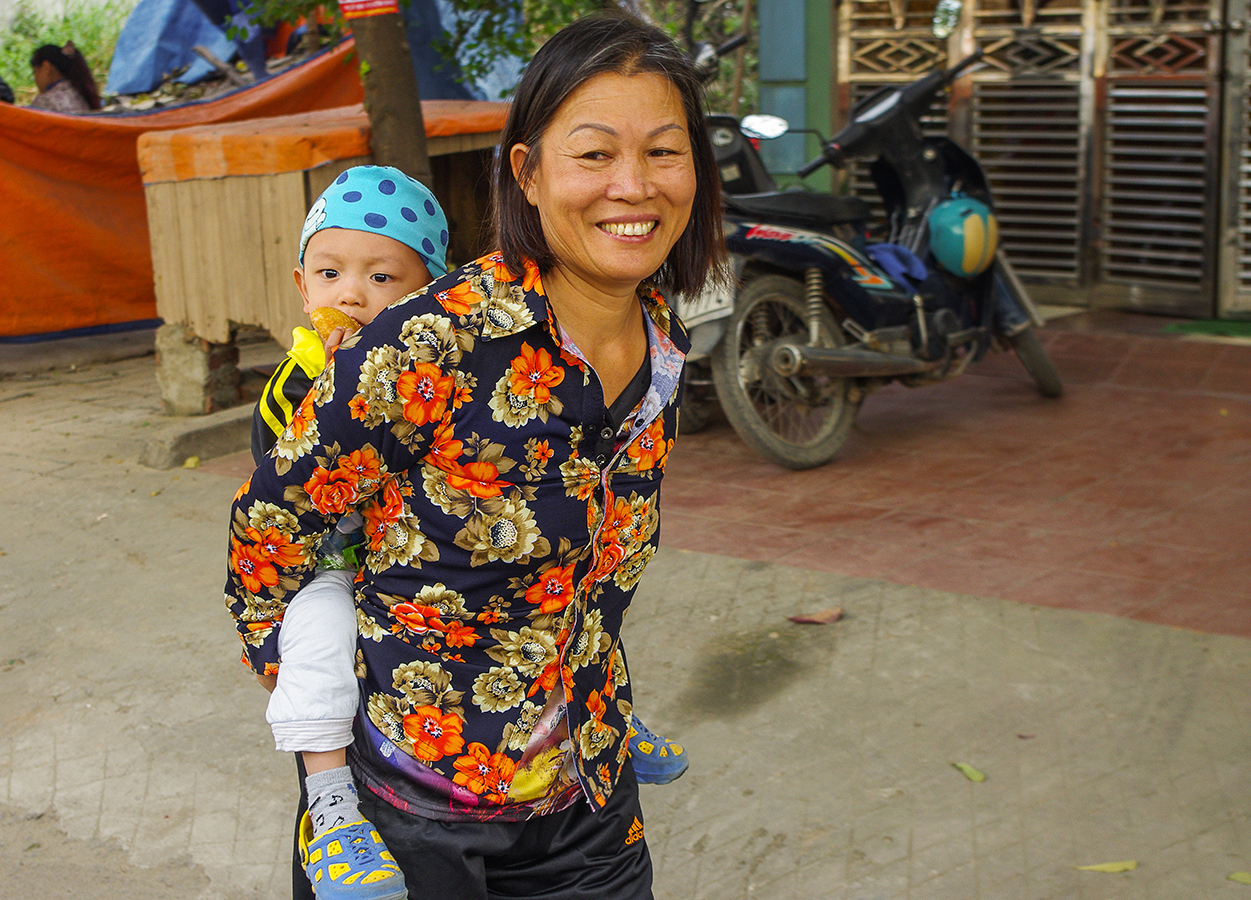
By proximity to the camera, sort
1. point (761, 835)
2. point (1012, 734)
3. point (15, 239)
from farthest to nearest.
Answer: point (15, 239) → point (1012, 734) → point (761, 835)

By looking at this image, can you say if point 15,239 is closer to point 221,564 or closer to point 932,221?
point 221,564

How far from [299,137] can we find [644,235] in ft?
14.6

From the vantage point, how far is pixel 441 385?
146cm

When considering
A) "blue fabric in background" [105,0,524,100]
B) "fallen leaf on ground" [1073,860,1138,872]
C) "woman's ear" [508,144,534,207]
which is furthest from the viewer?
"blue fabric in background" [105,0,524,100]

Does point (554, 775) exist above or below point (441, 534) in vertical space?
below

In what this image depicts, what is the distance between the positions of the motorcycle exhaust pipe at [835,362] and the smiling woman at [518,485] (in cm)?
340

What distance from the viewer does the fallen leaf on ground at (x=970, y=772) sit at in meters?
3.04

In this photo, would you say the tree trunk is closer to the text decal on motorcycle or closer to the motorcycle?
the motorcycle

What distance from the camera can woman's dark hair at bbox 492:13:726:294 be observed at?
1515 mm

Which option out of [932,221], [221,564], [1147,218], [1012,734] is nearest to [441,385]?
[1012,734]

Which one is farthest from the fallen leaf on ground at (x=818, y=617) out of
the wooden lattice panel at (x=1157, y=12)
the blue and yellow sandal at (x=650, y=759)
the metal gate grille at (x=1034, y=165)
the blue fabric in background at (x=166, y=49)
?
the blue fabric in background at (x=166, y=49)

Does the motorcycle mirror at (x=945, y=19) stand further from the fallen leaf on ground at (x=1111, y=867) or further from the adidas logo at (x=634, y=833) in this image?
the adidas logo at (x=634, y=833)

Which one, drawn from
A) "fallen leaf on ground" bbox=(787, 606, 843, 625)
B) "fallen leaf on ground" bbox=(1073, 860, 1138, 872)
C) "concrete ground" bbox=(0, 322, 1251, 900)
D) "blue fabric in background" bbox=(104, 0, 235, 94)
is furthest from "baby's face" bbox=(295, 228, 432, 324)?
"blue fabric in background" bbox=(104, 0, 235, 94)

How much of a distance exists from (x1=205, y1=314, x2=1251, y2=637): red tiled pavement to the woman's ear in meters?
2.94
